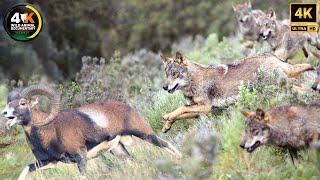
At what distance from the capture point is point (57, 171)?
851 centimetres

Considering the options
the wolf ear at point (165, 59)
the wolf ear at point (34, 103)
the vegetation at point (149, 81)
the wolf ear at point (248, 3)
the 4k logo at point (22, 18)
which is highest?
the 4k logo at point (22, 18)

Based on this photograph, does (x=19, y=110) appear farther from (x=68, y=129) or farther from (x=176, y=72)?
(x=176, y=72)

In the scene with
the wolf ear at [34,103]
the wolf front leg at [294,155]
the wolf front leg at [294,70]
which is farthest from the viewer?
the wolf front leg at [294,70]

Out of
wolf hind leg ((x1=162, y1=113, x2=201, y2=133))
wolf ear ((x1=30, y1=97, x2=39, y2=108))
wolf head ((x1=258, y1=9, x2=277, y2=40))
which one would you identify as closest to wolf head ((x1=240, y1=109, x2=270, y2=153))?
wolf hind leg ((x1=162, y1=113, x2=201, y2=133))

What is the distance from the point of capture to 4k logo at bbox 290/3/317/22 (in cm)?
884

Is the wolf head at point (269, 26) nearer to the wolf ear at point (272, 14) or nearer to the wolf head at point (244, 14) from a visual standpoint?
the wolf ear at point (272, 14)

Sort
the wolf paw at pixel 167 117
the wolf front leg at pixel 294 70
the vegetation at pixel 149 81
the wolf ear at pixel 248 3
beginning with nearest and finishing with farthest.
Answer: the vegetation at pixel 149 81, the wolf paw at pixel 167 117, the wolf front leg at pixel 294 70, the wolf ear at pixel 248 3

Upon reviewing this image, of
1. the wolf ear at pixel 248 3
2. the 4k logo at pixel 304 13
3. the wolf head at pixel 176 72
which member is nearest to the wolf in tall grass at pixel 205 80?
the wolf head at pixel 176 72

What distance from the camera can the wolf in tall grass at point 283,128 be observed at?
23.3 feet

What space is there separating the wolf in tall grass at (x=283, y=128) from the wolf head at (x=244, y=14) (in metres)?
5.89

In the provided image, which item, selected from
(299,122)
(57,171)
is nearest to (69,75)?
(57,171)

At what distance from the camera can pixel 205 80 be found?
884cm

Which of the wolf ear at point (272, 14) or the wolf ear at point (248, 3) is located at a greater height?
the wolf ear at point (272, 14)

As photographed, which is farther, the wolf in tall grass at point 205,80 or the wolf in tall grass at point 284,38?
the wolf in tall grass at point 284,38
